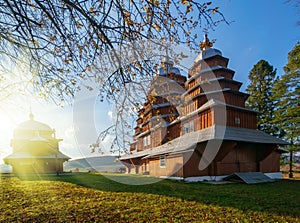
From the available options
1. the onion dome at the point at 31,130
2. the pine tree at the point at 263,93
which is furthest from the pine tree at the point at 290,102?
the onion dome at the point at 31,130

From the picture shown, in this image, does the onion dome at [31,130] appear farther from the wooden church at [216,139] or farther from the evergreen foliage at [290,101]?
the evergreen foliage at [290,101]

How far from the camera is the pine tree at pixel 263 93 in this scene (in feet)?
83.5

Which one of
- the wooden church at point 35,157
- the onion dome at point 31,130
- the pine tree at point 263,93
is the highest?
the pine tree at point 263,93

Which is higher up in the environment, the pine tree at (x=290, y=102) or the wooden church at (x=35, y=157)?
the pine tree at (x=290, y=102)

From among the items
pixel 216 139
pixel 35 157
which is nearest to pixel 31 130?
pixel 35 157

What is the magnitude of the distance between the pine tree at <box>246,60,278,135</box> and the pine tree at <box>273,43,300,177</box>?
2.83m

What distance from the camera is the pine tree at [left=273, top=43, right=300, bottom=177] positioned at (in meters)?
19.6

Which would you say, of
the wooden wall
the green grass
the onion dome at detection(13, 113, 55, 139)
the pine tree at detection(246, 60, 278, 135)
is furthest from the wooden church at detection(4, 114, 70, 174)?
the pine tree at detection(246, 60, 278, 135)

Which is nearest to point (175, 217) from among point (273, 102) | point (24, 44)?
point (24, 44)

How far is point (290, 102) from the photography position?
21250 millimetres

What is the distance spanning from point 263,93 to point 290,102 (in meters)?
4.87

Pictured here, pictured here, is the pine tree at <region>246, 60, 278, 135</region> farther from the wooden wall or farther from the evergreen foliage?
the wooden wall

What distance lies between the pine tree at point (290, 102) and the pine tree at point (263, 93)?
9.29ft

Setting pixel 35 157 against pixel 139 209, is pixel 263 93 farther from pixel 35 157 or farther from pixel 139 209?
pixel 35 157
